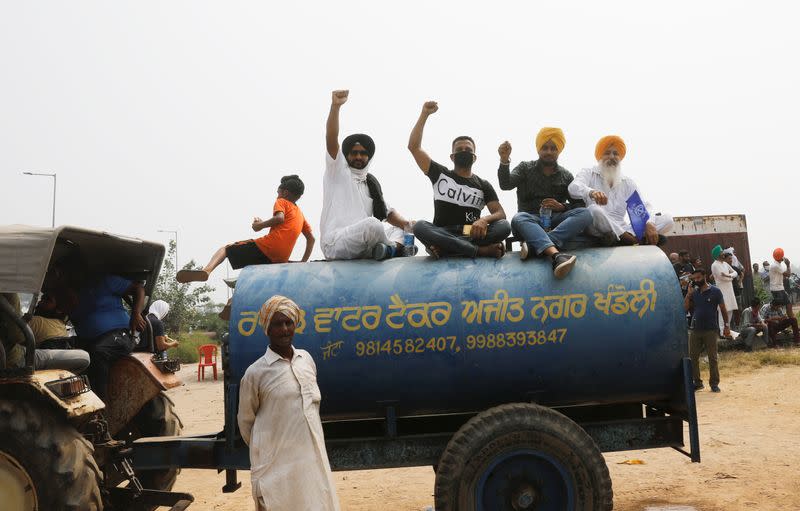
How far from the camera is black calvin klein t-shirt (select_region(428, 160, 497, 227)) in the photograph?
5.21 m

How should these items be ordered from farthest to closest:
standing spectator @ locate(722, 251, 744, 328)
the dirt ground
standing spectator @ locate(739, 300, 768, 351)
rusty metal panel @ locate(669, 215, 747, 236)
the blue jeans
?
rusty metal panel @ locate(669, 215, 747, 236) → standing spectator @ locate(722, 251, 744, 328) → standing spectator @ locate(739, 300, 768, 351) → the dirt ground → the blue jeans

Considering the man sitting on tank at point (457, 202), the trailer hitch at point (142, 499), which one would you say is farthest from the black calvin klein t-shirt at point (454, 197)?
the trailer hitch at point (142, 499)

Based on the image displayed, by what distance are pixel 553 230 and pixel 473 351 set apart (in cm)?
126

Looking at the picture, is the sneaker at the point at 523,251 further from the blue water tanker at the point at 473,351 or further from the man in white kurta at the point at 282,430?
the man in white kurta at the point at 282,430

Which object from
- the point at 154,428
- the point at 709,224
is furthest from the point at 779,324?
the point at 154,428

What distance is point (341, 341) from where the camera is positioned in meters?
4.50

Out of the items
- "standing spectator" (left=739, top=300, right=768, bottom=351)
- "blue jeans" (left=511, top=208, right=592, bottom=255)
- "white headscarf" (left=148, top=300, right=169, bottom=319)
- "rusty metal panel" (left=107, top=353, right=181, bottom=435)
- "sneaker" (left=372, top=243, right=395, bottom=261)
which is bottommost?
"standing spectator" (left=739, top=300, right=768, bottom=351)

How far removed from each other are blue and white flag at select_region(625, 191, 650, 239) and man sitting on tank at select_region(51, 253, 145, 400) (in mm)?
4477

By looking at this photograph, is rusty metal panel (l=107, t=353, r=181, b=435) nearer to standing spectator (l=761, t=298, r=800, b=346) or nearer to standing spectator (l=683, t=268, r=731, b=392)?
standing spectator (l=683, t=268, r=731, b=392)

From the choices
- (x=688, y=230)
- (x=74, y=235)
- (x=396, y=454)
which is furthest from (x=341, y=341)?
(x=688, y=230)

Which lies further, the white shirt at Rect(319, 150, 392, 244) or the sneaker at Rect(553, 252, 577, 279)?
the white shirt at Rect(319, 150, 392, 244)

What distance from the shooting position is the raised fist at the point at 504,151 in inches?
217

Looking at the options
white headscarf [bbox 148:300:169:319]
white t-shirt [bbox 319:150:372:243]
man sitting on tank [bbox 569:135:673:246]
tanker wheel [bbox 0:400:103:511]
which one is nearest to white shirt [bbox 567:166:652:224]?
man sitting on tank [bbox 569:135:673:246]

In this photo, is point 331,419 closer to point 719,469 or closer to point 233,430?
point 233,430
